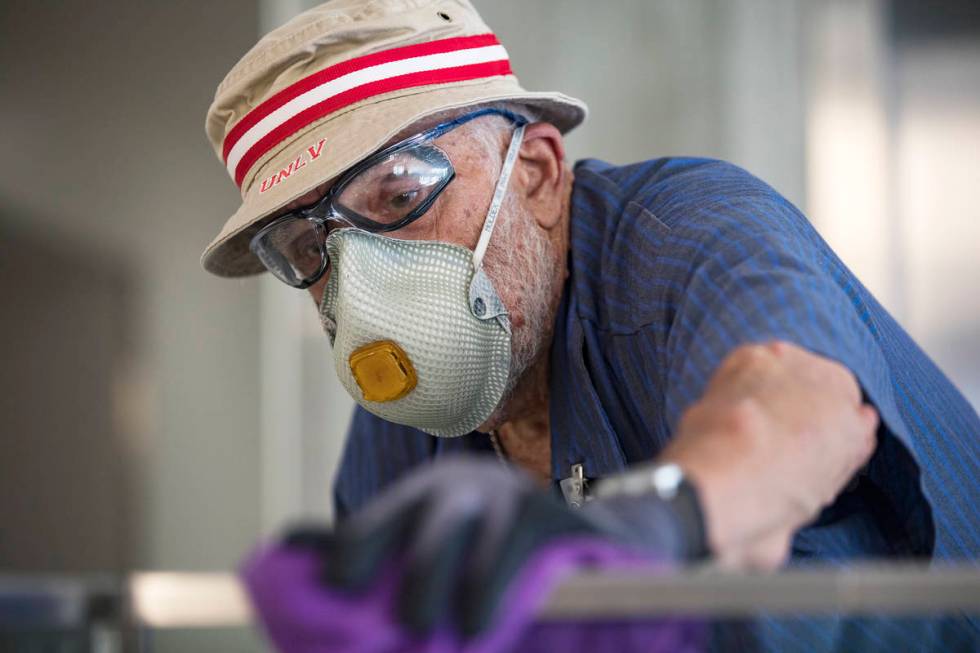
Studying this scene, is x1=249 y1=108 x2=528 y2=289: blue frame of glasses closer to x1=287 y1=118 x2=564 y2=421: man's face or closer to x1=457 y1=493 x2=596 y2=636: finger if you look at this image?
x1=287 y1=118 x2=564 y2=421: man's face

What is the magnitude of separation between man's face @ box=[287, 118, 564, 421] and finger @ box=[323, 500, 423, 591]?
0.61 m

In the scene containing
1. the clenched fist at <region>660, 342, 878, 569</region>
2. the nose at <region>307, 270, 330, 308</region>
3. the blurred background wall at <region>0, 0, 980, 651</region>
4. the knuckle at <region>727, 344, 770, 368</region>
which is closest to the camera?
the clenched fist at <region>660, 342, 878, 569</region>

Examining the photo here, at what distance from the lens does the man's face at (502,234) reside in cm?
103

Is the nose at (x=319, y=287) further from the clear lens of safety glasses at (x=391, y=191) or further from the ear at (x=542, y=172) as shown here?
the ear at (x=542, y=172)

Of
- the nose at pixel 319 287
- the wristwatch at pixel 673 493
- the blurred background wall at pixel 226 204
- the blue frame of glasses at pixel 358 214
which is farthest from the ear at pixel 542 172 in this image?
the blurred background wall at pixel 226 204

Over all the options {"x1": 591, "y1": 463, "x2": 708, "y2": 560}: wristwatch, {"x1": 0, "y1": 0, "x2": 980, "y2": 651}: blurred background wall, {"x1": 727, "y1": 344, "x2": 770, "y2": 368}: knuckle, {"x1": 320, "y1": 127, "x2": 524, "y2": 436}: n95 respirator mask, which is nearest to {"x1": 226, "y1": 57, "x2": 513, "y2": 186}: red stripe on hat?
{"x1": 320, "y1": 127, "x2": 524, "y2": 436}: n95 respirator mask

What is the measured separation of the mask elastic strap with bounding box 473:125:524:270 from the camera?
1.02 m

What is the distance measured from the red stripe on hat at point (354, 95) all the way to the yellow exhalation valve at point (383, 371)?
23 cm

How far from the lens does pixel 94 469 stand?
7.50 feet

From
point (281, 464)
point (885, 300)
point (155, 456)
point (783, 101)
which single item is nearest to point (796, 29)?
point (783, 101)

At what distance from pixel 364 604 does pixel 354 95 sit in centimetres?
69

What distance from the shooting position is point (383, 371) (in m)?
0.98

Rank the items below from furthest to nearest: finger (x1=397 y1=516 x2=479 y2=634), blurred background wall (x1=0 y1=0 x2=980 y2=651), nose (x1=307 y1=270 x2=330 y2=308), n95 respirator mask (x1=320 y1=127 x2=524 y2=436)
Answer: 1. blurred background wall (x1=0 y1=0 x2=980 y2=651)
2. nose (x1=307 y1=270 x2=330 y2=308)
3. n95 respirator mask (x1=320 y1=127 x2=524 y2=436)
4. finger (x1=397 y1=516 x2=479 y2=634)

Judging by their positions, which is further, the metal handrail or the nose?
the nose
